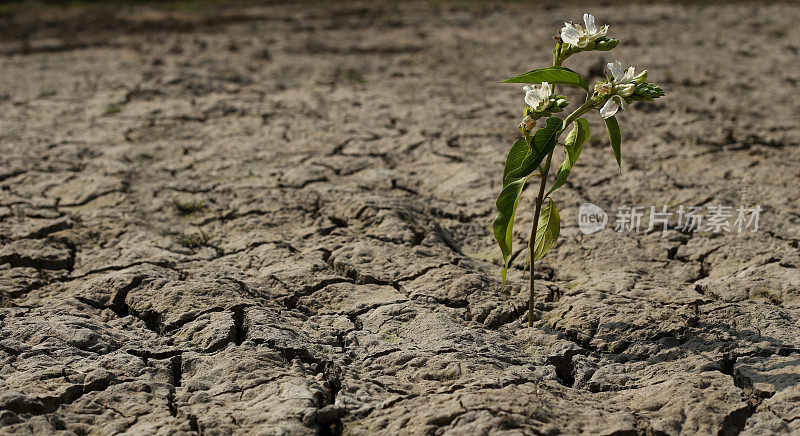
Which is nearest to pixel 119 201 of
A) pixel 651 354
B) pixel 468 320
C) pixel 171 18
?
pixel 468 320

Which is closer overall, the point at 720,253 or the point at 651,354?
the point at 651,354

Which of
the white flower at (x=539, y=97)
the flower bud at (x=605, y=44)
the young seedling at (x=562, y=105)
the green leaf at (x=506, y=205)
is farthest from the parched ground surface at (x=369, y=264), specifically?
the flower bud at (x=605, y=44)

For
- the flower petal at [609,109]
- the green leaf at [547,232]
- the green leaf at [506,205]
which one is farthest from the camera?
the green leaf at [547,232]

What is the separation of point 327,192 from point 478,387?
5.70ft

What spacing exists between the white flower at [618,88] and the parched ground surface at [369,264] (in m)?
0.84

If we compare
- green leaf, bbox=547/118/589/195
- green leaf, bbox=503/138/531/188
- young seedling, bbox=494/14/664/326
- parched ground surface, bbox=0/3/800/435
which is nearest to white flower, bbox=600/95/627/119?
young seedling, bbox=494/14/664/326

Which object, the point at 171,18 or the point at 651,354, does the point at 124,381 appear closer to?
the point at 651,354

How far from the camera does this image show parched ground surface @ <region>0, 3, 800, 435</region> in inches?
81.4

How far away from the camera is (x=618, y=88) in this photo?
2094 mm

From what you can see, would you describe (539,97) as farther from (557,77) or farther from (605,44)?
(605,44)

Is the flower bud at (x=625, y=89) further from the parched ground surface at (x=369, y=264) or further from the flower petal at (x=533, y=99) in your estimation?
the parched ground surface at (x=369, y=264)

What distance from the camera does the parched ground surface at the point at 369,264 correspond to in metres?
2.07

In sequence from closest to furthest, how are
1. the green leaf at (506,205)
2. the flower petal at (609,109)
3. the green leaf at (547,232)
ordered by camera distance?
the flower petal at (609,109), the green leaf at (506,205), the green leaf at (547,232)

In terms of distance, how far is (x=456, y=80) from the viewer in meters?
5.79
